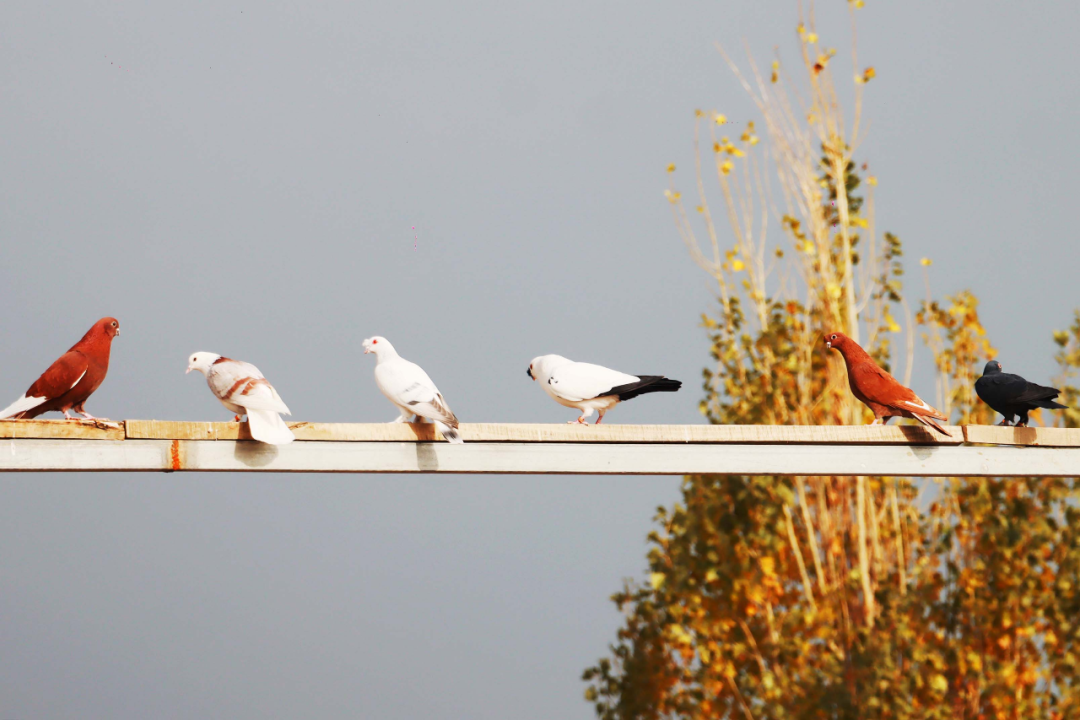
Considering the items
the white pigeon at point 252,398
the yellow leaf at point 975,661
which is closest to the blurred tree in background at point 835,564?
the yellow leaf at point 975,661

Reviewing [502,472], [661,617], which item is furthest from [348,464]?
[661,617]

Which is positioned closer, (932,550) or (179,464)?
(179,464)

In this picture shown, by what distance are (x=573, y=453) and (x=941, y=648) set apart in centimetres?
209

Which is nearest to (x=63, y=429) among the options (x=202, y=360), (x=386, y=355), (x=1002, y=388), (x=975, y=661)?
(x=202, y=360)

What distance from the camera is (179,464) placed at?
6.51 feet

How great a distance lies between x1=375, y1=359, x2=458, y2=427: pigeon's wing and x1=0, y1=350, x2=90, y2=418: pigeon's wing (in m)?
0.60

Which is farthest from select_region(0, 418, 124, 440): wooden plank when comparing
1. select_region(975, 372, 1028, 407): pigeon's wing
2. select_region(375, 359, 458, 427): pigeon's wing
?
select_region(975, 372, 1028, 407): pigeon's wing

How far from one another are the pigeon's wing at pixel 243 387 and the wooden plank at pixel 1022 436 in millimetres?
1503

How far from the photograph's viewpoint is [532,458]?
6.95 ft

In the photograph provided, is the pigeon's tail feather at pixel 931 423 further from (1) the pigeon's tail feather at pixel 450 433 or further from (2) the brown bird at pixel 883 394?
(1) the pigeon's tail feather at pixel 450 433

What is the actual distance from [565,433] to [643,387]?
255 millimetres

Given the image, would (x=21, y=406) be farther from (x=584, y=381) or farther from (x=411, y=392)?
(x=584, y=381)

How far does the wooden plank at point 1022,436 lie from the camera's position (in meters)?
2.31

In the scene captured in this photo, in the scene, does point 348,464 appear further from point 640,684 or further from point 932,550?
point 932,550
